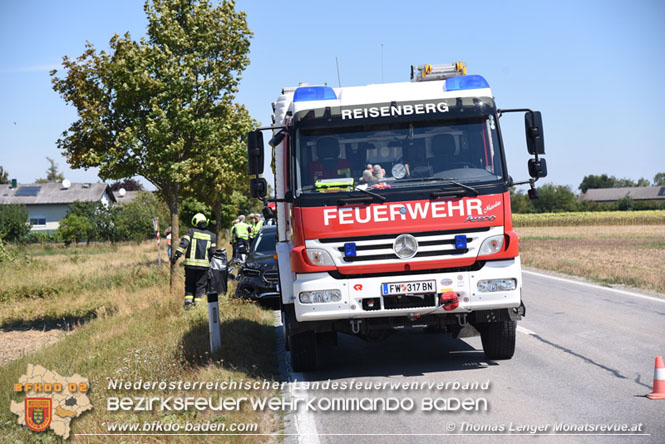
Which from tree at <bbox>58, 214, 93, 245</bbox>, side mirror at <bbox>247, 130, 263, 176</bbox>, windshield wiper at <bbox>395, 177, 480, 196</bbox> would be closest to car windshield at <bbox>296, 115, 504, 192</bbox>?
windshield wiper at <bbox>395, 177, 480, 196</bbox>

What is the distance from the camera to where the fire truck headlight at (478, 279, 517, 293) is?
7297 millimetres

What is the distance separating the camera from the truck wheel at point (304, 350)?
316 inches

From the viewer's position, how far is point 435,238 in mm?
7227

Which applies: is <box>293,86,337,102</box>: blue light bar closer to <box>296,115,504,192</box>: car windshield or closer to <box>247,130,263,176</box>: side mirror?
<box>296,115,504,192</box>: car windshield

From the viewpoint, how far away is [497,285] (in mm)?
7312

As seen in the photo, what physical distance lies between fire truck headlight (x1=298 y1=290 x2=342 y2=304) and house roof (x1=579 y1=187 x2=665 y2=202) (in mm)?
152263

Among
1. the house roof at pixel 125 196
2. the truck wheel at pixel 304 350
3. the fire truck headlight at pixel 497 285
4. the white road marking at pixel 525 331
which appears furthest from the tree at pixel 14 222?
the fire truck headlight at pixel 497 285

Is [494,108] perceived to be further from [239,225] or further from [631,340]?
[239,225]

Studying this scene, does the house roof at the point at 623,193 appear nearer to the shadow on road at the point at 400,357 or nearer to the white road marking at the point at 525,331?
the white road marking at the point at 525,331

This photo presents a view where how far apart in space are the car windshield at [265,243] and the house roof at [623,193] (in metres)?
145

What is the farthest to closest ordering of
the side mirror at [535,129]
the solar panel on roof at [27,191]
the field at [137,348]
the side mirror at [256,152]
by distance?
1. the solar panel on roof at [27,191]
2. the side mirror at [256,152]
3. the side mirror at [535,129]
4. the field at [137,348]

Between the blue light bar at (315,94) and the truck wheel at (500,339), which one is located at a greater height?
the blue light bar at (315,94)

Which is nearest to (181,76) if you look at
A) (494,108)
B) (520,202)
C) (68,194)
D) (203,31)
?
(203,31)

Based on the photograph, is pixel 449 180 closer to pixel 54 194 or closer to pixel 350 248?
pixel 350 248
